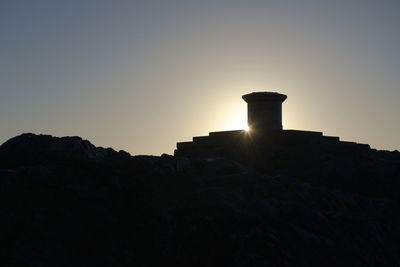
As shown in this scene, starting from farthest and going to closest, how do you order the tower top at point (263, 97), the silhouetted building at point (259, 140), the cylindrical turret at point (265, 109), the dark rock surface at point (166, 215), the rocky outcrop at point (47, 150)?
the cylindrical turret at point (265, 109) → the tower top at point (263, 97) → the silhouetted building at point (259, 140) → the rocky outcrop at point (47, 150) → the dark rock surface at point (166, 215)

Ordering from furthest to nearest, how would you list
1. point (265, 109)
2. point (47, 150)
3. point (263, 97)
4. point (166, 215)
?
point (265, 109) → point (263, 97) → point (47, 150) → point (166, 215)

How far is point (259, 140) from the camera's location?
24969 mm

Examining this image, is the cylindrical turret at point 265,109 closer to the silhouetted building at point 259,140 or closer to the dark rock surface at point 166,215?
the silhouetted building at point 259,140

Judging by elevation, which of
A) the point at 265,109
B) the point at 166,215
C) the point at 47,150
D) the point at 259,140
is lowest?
the point at 166,215

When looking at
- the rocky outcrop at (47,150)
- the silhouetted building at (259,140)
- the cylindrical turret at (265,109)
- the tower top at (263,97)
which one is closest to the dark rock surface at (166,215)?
the rocky outcrop at (47,150)

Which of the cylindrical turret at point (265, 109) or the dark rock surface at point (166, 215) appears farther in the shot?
the cylindrical turret at point (265, 109)

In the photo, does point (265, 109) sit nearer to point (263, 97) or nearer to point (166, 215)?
point (263, 97)

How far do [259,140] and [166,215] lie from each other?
445 inches

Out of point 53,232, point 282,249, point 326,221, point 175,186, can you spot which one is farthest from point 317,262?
point 53,232

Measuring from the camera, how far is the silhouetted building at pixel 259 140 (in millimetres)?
24078

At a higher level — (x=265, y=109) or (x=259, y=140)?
(x=265, y=109)

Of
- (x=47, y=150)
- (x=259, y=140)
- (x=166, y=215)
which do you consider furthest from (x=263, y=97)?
(x=166, y=215)

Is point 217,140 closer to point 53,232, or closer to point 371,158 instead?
point 371,158

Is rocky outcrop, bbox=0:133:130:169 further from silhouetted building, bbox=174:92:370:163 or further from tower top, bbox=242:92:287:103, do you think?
tower top, bbox=242:92:287:103
